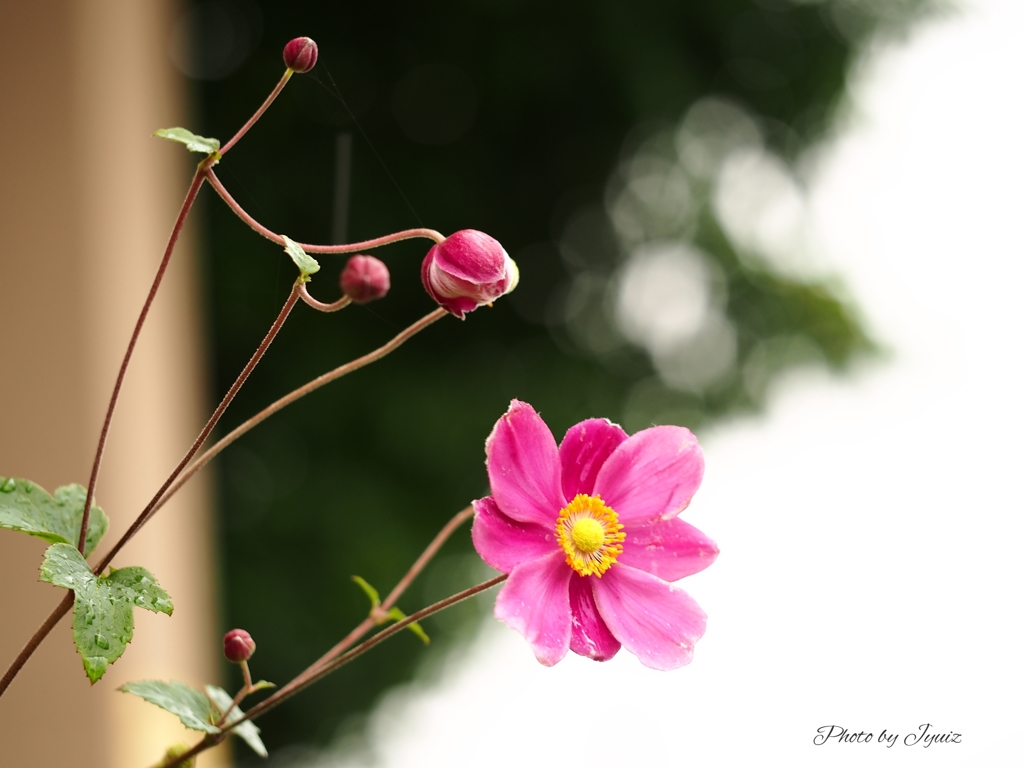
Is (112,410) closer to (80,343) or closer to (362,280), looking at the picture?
(362,280)

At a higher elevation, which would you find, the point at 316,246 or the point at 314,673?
the point at 316,246

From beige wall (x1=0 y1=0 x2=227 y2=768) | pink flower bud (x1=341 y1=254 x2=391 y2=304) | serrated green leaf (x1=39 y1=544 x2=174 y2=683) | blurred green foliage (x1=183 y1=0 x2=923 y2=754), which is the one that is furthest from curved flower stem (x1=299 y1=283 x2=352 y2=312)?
blurred green foliage (x1=183 y1=0 x2=923 y2=754)

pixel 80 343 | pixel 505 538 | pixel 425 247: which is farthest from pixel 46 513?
pixel 425 247

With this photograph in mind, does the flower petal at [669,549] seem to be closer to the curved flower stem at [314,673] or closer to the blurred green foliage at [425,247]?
the curved flower stem at [314,673]

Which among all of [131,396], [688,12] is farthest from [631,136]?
[131,396]

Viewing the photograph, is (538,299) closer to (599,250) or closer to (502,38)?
(599,250)

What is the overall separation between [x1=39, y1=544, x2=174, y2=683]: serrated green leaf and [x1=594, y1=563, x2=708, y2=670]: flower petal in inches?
5.8

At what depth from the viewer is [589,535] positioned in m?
0.32

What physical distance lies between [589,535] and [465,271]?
0.33ft

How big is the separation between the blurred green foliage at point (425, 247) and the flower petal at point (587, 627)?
132cm

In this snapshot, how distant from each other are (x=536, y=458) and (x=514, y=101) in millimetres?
1486

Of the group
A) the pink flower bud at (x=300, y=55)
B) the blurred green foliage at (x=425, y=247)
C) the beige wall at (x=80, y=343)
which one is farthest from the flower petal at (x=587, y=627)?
the blurred green foliage at (x=425, y=247)

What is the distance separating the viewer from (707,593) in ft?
2.97

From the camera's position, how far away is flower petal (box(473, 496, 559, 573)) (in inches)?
12.0
